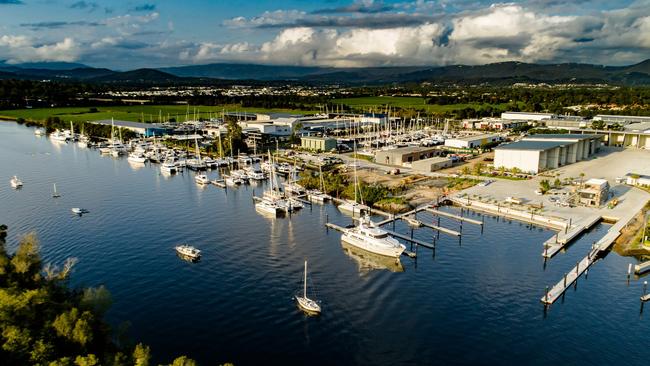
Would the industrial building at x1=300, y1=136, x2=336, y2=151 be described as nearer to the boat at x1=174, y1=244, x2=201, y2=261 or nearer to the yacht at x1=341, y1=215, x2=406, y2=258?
the yacht at x1=341, y1=215, x2=406, y2=258

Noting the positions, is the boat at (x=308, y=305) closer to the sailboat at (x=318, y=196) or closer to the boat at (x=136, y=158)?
the sailboat at (x=318, y=196)

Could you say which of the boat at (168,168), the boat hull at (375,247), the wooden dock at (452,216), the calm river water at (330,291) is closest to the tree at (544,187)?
the calm river water at (330,291)

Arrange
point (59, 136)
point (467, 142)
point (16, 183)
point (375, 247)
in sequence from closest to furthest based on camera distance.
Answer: point (375, 247)
point (16, 183)
point (467, 142)
point (59, 136)

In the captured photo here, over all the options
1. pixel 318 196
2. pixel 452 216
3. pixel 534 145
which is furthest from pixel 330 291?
pixel 534 145

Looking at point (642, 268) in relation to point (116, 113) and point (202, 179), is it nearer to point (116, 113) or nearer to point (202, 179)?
point (202, 179)

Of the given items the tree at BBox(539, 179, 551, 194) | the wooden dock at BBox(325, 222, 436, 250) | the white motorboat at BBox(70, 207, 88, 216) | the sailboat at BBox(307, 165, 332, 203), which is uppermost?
the tree at BBox(539, 179, 551, 194)

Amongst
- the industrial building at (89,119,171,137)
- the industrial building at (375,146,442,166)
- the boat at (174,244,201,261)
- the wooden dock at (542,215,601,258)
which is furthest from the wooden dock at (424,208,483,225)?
the industrial building at (89,119,171,137)

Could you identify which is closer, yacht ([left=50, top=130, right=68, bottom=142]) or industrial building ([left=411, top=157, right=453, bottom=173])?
industrial building ([left=411, top=157, right=453, bottom=173])
